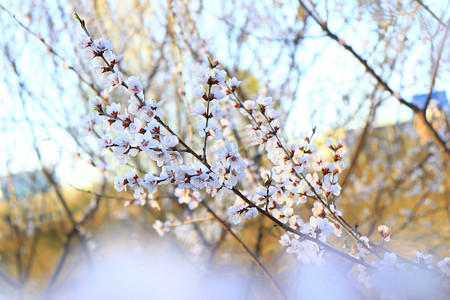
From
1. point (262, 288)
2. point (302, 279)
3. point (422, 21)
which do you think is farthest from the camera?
point (262, 288)

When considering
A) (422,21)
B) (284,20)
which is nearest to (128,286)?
(284,20)

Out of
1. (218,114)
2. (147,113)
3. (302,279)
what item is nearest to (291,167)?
(218,114)

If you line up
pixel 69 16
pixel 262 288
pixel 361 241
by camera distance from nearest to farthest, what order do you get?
pixel 361 241 → pixel 262 288 → pixel 69 16

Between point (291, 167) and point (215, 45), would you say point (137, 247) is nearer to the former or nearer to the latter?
point (215, 45)

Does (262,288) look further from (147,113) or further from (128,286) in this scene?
(128,286)

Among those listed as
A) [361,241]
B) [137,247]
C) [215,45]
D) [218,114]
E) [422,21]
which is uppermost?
[215,45]

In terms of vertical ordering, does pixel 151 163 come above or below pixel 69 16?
below

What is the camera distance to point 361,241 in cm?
124

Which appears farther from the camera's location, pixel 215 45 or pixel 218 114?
pixel 215 45

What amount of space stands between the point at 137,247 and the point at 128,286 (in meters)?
0.68

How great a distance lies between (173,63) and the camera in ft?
11.5

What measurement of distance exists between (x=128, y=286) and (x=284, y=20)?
10.7ft

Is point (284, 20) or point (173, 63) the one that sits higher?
point (284, 20)

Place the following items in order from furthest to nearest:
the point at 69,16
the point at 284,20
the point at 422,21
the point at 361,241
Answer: the point at 69,16, the point at 284,20, the point at 422,21, the point at 361,241
